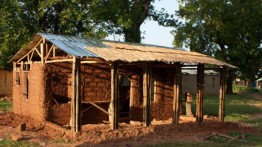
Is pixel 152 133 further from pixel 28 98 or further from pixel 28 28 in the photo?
pixel 28 28

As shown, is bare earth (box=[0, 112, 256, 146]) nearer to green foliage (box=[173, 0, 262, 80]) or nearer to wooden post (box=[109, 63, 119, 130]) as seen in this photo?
wooden post (box=[109, 63, 119, 130])

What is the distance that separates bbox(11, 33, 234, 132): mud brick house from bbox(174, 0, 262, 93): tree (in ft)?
69.0

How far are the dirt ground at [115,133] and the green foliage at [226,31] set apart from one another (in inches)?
882

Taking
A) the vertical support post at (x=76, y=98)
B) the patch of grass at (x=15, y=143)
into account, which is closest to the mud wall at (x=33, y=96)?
the vertical support post at (x=76, y=98)

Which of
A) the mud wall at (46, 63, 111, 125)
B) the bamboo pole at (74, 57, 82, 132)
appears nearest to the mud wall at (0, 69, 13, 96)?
the mud wall at (46, 63, 111, 125)

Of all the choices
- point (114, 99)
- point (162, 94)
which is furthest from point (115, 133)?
point (162, 94)

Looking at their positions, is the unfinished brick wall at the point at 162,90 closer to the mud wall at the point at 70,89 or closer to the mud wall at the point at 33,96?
the mud wall at the point at 70,89

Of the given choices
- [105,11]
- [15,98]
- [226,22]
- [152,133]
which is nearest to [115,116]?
[152,133]

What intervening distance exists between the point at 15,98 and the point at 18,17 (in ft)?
28.6

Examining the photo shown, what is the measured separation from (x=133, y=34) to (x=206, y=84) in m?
15.3

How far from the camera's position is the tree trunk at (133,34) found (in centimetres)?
2731

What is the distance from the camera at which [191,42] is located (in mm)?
38594

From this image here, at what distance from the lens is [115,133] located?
1242 centimetres

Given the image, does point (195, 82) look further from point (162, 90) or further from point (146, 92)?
point (146, 92)
